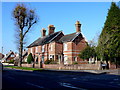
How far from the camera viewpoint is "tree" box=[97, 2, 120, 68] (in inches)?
1312

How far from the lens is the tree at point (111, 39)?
3331 centimetres

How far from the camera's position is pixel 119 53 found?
33.4 m

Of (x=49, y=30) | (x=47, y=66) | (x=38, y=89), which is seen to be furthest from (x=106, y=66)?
(x=49, y=30)

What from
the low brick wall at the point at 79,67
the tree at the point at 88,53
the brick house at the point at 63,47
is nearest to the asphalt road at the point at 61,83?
the low brick wall at the point at 79,67

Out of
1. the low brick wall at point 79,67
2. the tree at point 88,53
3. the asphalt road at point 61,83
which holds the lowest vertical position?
the asphalt road at point 61,83

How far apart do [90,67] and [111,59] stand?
162 inches

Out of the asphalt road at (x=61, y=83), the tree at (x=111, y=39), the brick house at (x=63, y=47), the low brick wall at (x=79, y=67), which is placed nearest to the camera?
the asphalt road at (x=61, y=83)

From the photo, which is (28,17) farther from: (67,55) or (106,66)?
(106,66)

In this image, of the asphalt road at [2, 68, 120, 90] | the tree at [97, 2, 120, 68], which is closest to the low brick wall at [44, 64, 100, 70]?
the tree at [97, 2, 120, 68]

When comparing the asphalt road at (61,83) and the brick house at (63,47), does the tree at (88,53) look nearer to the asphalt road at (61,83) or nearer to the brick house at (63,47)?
the brick house at (63,47)

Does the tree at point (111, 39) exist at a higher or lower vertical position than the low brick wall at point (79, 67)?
higher

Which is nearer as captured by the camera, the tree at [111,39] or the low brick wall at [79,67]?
the low brick wall at [79,67]

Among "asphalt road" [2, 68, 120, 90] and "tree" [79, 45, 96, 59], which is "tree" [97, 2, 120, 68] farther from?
"asphalt road" [2, 68, 120, 90]

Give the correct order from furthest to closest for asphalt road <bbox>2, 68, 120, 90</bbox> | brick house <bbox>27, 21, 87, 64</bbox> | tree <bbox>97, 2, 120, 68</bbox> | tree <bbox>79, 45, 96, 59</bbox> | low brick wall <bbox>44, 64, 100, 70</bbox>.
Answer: brick house <bbox>27, 21, 87, 64</bbox>
tree <bbox>79, 45, 96, 59</bbox>
tree <bbox>97, 2, 120, 68</bbox>
low brick wall <bbox>44, 64, 100, 70</bbox>
asphalt road <bbox>2, 68, 120, 90</bbox>
